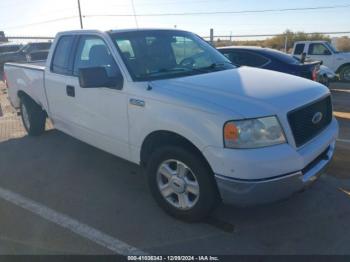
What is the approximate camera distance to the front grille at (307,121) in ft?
10.7

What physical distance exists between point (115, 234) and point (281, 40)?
3037 cm

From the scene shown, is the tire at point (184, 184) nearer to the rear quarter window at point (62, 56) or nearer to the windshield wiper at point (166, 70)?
the windshield wiper at point (166, 70)

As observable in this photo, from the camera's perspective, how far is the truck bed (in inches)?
223

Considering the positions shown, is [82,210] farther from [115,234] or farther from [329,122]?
[329,122]

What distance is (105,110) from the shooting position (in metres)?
4.26

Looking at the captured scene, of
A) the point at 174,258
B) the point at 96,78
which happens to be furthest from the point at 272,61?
the point at 174,258

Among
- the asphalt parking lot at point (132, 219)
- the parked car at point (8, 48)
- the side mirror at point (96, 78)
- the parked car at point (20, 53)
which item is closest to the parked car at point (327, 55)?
the asphalt parking lot at point (132, 219)

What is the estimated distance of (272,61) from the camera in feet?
27.6

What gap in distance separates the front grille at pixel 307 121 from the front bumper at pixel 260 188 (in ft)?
1.07

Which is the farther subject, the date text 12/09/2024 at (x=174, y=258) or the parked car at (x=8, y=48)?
the parked car at (x=8, y=48)

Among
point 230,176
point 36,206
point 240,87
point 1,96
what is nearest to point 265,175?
point 230,176

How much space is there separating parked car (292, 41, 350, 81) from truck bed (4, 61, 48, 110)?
10.7 m

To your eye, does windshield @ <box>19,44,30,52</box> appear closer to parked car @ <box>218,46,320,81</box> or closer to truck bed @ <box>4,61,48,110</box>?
truck bed @ <box>4,61,48,110</box>

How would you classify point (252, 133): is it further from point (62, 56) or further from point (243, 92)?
point (62, 56)
